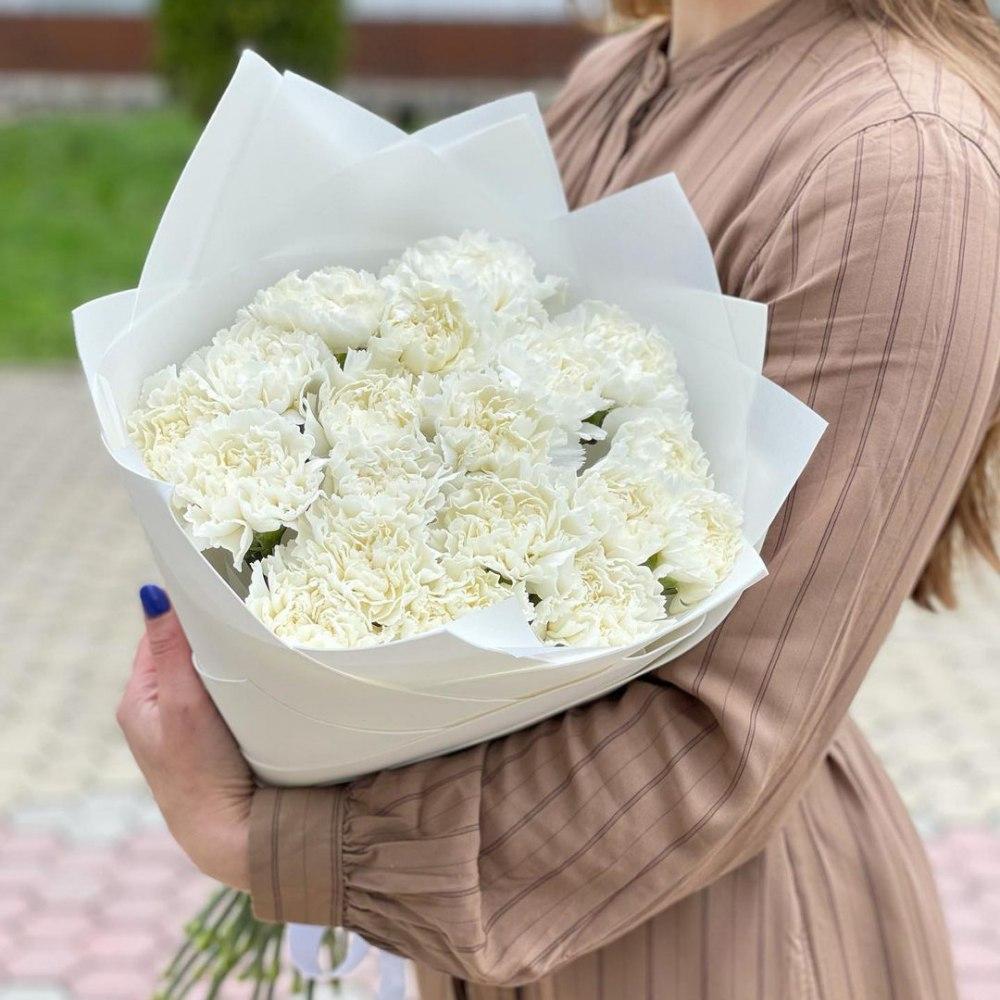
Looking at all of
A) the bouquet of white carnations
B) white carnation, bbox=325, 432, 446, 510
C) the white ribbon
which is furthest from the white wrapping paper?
the white ribbon

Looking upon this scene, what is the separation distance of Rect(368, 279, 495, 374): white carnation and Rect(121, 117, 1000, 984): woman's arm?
0.23 meters

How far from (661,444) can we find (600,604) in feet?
0.45

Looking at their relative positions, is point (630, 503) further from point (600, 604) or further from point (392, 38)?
point (392, 38)

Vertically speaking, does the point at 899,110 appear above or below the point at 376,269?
above

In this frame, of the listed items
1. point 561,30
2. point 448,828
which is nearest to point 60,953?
point 448,828

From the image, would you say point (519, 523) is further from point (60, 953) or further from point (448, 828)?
point (60, 953)

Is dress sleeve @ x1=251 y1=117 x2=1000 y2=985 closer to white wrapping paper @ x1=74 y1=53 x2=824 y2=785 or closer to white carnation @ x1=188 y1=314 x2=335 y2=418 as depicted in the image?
white wrapping paper @ x1=74 y1=53 x2=824 y2=785

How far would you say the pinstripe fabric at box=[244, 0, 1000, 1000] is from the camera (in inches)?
40.9

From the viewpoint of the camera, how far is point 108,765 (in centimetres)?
416

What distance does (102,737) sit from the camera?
14.2ft

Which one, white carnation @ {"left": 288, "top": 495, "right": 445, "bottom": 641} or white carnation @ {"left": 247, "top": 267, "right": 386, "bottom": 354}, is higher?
white carnation @ {"left": 247, "top": 267, "right": 386, "bottom": 354}

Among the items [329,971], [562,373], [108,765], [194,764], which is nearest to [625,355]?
[562,373]

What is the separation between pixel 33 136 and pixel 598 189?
478 inches

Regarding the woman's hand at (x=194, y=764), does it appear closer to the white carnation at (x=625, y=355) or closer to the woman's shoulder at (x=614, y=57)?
the white carnation at (x=625, y=355)
